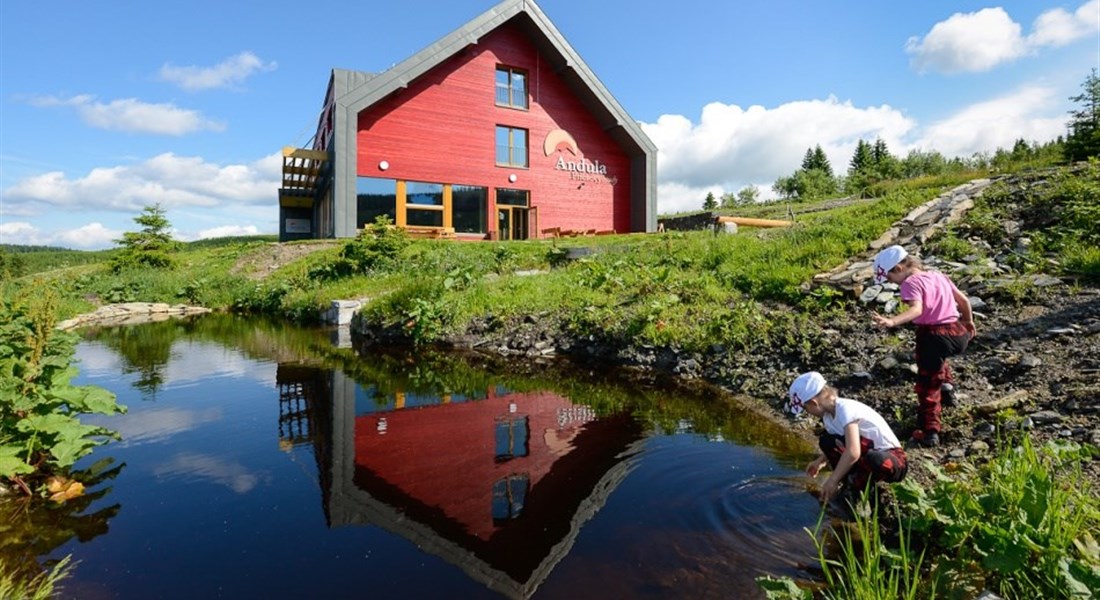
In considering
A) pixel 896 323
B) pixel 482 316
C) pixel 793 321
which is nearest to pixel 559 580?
pixel 896 323

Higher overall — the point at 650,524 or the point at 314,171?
the point at 314,171

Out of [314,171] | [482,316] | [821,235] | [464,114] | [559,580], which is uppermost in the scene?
[464,114]

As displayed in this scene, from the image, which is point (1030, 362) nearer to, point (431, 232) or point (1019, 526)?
point (1019, 526)

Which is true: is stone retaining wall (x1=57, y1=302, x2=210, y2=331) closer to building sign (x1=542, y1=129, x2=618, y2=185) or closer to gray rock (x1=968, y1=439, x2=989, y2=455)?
building sign (x1=542, y1=129, x2=618, y2=185)

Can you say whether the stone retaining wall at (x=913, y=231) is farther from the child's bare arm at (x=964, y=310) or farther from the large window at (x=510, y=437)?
the large window at (x=510, y=437)

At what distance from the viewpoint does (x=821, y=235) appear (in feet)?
37.4

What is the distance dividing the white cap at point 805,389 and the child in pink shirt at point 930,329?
1352 mm

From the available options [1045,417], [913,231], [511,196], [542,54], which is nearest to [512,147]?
[511,196]

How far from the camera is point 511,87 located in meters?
27.8

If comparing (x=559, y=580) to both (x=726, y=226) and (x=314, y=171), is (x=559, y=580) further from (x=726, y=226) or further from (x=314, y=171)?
(x=314, y=171)

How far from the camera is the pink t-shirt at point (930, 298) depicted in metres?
4.64

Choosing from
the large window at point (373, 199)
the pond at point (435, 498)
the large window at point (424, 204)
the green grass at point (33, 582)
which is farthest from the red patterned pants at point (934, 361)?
the large window at point (424, 204)

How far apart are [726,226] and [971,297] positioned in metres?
9.35

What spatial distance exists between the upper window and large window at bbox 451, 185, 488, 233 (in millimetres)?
4549
